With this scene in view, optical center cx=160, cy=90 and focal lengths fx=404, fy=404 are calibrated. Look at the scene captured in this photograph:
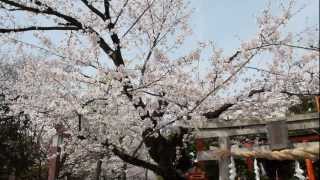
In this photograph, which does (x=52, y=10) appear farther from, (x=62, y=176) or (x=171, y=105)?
(x=62, y=176)

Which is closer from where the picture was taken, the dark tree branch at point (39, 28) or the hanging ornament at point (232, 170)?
the hanging ornament at point (232, 170)

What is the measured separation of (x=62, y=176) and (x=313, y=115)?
17695 millimetres

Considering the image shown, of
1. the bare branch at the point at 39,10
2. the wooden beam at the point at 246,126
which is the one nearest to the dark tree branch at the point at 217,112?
the bare branch at the point at 39,10

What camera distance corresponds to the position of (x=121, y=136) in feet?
41.0

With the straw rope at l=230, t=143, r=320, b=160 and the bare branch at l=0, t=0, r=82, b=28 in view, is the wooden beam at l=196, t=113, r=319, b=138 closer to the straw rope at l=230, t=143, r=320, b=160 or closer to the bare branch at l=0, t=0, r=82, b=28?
the straw rope at l=230, t=143, r=320, b=160

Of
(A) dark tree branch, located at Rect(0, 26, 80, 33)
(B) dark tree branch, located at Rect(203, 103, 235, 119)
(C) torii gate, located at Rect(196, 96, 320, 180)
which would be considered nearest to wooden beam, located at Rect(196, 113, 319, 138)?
(C) torii gate, located at Rect(196, 96, 320, 180)

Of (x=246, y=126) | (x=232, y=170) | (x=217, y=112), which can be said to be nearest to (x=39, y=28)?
(x=217, y=112)

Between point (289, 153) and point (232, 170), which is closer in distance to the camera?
point (289, 153)

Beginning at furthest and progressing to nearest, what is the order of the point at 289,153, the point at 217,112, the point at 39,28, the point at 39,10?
the point at 217,112
the point at 39,28
the point at 39,10
the point at 289,153

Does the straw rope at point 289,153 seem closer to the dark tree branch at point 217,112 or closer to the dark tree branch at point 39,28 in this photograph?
the dark tree branch at point 217,112

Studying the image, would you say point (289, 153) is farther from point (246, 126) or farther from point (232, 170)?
point (232, 170)

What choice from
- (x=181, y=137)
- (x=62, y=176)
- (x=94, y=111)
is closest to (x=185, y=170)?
(x=181, y=137)

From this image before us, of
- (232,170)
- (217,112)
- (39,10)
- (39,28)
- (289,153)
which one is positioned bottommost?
(232,170)

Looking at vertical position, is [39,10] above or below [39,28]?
above
